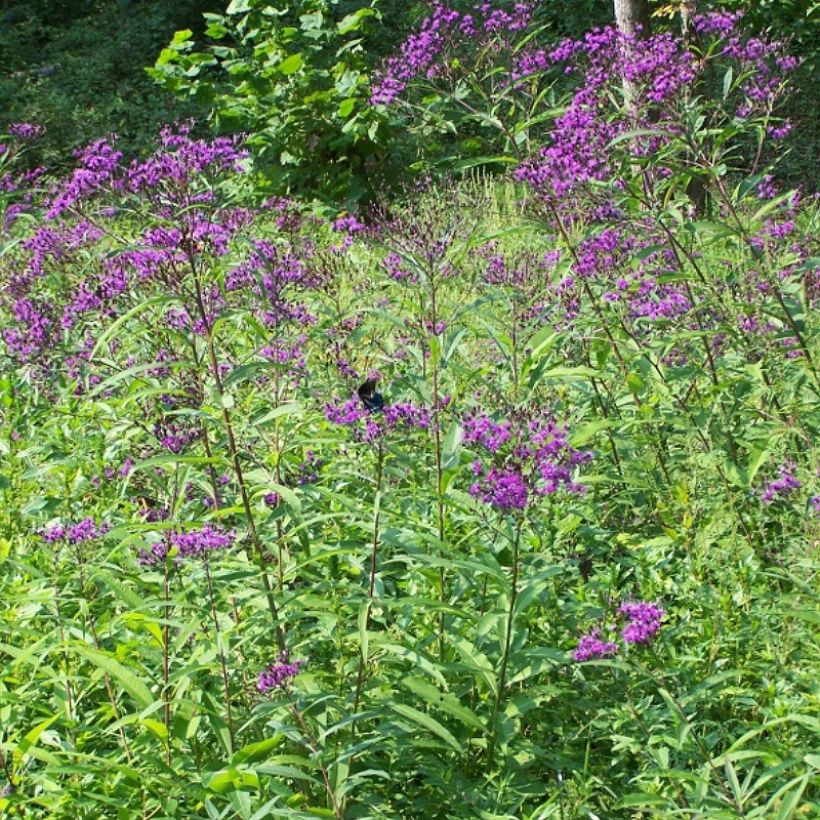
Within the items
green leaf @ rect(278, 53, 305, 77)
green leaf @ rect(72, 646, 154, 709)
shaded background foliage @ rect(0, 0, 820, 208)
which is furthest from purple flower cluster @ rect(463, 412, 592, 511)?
green leaf @ rect(278, 53, 305, 77)

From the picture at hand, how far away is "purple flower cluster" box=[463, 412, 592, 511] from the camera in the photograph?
2.59 m

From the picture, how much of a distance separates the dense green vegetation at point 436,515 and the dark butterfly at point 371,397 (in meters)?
0.02

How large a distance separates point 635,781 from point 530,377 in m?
1.16

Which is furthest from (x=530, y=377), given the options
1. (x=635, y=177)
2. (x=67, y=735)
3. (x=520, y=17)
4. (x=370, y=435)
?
(x=520, y=17)

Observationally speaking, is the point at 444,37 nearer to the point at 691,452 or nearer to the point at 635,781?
the point at 691,452

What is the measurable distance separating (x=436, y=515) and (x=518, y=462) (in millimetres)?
1032

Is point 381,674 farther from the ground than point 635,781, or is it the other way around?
point 381,674

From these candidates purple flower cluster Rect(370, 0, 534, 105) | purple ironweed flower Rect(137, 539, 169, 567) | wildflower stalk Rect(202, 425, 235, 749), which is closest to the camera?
wildflower stalk Rect(202, 425, 235, 749)

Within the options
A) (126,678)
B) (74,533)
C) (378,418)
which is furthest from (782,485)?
(74,533)

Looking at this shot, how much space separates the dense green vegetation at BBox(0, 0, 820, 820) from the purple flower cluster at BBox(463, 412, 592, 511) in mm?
11

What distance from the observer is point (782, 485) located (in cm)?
339

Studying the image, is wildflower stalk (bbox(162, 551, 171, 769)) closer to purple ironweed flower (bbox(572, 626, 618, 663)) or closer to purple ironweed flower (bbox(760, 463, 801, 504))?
purple ironweed flower (bbox(572, 626, 618, 663))

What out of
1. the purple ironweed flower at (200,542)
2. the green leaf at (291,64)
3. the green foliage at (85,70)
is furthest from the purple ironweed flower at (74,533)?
the green foliage at (85,70)

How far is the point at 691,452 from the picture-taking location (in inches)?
143
